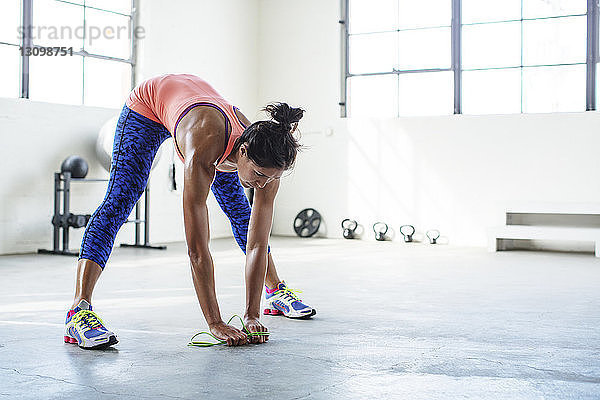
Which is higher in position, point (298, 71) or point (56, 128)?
point (298, 71)

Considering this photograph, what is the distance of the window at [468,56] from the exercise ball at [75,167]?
347cm

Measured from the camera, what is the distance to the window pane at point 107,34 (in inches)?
296

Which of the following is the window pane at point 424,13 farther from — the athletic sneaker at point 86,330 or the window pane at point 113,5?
the athletic sneaker at point 86,330

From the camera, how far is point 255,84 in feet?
31.9

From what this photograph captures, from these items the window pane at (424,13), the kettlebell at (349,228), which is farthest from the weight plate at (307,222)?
the window pane at (424,13)

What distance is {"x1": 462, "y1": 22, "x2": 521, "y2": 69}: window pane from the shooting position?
805 centimetres

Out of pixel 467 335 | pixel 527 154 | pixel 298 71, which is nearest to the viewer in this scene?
pixel 467 335

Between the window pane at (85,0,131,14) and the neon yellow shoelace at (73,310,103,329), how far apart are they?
17.8 feet

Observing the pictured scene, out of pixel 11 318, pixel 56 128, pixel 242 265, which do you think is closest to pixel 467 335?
pixel 11 318

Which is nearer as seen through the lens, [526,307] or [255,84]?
[526,307]

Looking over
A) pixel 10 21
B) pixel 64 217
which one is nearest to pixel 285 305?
pixel 64 217

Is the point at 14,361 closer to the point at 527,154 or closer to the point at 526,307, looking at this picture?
the point at 526,307

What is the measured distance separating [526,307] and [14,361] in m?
2.45

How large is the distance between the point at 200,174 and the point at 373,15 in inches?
271
